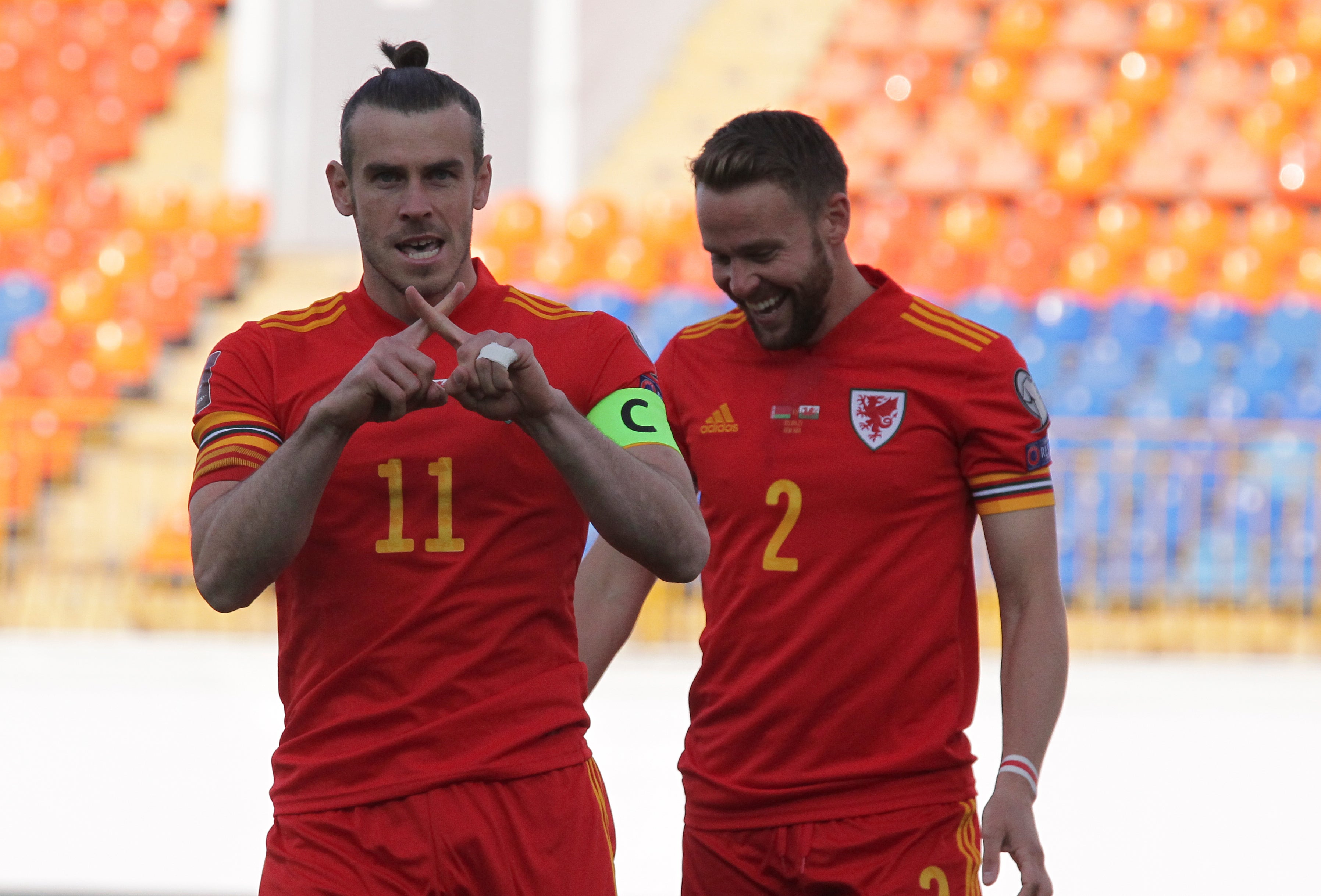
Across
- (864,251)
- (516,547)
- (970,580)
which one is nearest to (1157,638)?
(864,251)

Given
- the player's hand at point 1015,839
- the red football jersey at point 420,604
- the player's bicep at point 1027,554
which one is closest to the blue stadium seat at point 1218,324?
the player's bicep at point 1027,554

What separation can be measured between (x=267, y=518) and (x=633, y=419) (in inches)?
21.5

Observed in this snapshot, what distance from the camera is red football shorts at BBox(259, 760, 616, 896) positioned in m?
2.16

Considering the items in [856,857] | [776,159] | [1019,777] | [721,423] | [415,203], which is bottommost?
[856,857]

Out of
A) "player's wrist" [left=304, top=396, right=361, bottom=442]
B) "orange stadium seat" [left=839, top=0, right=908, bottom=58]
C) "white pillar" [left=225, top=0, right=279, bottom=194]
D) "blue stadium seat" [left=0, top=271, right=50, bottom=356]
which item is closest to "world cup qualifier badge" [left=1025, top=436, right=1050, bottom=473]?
"player's wrist" [left=304, top=396, right=361, bottom=442]

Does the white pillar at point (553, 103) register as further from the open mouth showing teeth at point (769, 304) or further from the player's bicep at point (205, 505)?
the player's bicep at point (205, 505)

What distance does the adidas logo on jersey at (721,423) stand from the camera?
292 centimetres

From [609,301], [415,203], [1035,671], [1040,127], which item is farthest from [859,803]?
[1040,127]

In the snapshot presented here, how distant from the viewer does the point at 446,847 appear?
216cm

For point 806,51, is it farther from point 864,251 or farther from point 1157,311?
point 1157,311

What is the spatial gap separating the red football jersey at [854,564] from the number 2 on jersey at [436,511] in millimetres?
774

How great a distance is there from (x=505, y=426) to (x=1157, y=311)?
949 cm

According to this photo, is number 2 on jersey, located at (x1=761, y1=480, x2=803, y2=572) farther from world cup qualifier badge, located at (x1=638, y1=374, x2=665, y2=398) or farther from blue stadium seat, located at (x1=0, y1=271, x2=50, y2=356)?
blue stadium seat, located at (x1=0, y1=271, x2=50, y2=356)

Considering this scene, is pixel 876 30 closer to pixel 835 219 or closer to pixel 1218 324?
pixel 1218 324
